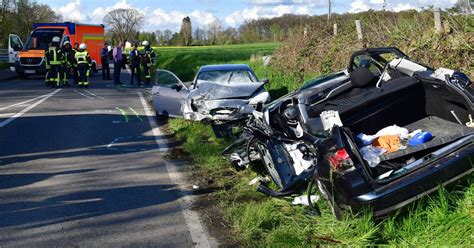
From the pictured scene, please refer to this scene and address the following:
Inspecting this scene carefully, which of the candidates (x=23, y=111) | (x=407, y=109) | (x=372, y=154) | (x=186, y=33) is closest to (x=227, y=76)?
(x=23, y=111)

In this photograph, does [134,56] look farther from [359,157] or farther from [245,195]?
[359,157]

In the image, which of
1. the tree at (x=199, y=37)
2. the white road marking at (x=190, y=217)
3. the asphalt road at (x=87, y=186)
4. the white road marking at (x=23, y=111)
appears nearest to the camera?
the white road marking at (x=190, y=217)

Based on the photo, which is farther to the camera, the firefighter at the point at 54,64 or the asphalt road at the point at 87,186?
the firefighter at the point at 54,64

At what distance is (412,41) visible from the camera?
8781 millimetres

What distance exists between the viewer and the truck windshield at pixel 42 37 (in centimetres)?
2707

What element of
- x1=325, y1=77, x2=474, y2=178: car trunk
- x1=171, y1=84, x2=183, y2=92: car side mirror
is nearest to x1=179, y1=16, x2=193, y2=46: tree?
x1=171, y1=84, x2=183, y2=92: car side mirror

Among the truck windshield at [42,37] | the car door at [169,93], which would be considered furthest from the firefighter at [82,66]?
the car door at [169,93]

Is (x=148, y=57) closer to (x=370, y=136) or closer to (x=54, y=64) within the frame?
(x=54, y=64)

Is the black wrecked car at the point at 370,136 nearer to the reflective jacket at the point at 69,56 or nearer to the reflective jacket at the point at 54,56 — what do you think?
the reflective jacket at the point at 54,56

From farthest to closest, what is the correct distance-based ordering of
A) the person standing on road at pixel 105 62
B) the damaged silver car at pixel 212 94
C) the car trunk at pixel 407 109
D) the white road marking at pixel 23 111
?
the person standing on road at pixel 105 62 → the white road marking at pixel 23 111 → the damaged silver car at pixel 212 94 → the car trunk at pixel 407 109

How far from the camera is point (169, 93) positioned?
460 inches

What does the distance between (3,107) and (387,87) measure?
1218 cm

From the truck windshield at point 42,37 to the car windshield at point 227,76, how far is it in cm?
1821

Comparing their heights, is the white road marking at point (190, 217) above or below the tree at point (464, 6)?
below
